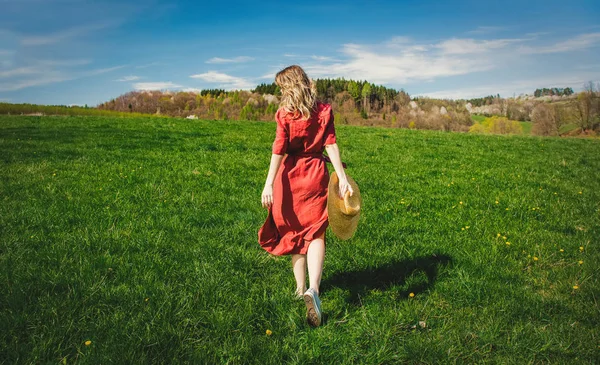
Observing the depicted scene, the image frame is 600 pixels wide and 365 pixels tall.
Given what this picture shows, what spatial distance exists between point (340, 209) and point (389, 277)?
4.96 ft

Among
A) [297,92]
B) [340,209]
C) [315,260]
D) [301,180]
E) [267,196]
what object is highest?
[297,92]

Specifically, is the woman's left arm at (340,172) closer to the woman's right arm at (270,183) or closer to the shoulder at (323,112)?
the shoulder at (323,112)

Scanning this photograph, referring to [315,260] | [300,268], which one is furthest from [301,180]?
[300,268]

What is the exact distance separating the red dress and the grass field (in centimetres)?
69

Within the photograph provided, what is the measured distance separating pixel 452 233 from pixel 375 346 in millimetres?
3197

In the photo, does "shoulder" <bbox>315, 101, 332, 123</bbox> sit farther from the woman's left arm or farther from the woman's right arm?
the woman's right arm

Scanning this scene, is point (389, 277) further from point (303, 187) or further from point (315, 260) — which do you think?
point (303, 187)

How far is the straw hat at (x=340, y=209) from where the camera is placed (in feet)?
11.1

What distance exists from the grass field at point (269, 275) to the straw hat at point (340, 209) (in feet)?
2.80

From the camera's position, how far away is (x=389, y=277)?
445 cm

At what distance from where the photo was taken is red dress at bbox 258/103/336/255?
11.6 ft

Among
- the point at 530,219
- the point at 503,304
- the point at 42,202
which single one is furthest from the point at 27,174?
the point at 530,219

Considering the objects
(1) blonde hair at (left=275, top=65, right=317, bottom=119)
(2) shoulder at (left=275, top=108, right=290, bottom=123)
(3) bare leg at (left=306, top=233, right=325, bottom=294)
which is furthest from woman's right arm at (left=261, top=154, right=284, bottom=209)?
(3) bare leg at (left=306, top=233, right=325, bottom=294)

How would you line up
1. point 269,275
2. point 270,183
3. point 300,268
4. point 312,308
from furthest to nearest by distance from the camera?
point 269,275 → point 300,268 → point 270,183 → point 312,308
